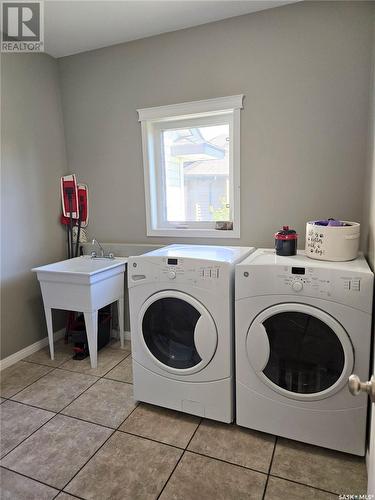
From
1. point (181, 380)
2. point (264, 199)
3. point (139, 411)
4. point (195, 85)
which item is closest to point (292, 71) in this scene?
point (195, 85)

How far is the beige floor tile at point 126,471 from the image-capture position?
134 centimetres

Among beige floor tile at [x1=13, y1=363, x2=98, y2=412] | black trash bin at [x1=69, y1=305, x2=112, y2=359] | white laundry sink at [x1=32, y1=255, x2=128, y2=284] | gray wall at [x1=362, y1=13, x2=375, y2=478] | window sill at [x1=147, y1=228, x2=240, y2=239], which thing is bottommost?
beige floor tile at [x1=13, y1=363, x2=98, y2=412]

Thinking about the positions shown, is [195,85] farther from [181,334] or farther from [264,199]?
[181,334]

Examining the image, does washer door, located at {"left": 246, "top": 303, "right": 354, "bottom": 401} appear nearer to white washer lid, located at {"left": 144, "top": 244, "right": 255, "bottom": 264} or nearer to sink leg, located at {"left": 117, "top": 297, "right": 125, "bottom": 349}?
white washer lid, located at {"left": 144, "top": 244, "right": 255, "bottom": 264}

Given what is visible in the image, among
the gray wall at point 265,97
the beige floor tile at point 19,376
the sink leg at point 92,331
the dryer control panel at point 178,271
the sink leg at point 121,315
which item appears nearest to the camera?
the dryer control panel at point 178,271

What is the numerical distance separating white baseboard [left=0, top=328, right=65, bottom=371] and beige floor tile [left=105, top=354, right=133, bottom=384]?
78 centimetres

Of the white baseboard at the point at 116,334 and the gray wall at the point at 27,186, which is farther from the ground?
the gray wall at the point at 27,186

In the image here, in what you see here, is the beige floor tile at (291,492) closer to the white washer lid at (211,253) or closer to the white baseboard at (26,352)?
the white washer lid at (211,253)

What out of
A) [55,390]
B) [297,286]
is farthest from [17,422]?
[297,286]

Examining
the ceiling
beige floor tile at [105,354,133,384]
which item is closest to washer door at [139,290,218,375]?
beige floor tile at [105,354,133,384]

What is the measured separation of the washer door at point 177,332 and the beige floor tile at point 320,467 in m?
0.57

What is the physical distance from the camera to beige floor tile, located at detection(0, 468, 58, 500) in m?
1.33

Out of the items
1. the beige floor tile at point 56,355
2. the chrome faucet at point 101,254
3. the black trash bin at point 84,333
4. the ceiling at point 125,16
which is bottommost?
the beige floor tile at point 56,355

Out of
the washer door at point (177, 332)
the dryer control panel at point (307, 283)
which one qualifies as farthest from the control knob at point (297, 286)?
the washer door at point (177, 332)
